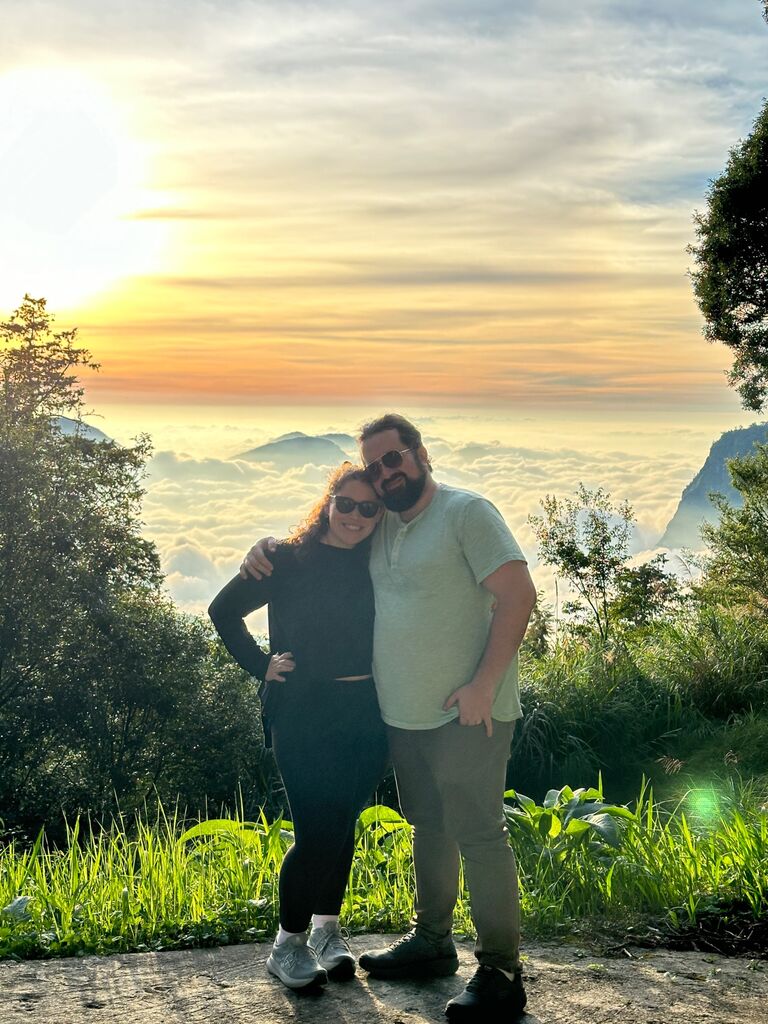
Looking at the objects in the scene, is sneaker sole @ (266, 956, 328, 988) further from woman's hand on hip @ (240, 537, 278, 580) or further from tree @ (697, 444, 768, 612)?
tree @ (697, 444, 768, 612)

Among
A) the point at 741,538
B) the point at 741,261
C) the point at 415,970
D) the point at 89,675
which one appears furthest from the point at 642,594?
the point at 415,970

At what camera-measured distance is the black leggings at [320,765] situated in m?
3.76

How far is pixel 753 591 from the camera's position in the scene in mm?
16500

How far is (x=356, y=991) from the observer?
12.6 ft

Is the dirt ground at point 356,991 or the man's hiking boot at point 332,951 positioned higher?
the man's hiking boot at point 332,951

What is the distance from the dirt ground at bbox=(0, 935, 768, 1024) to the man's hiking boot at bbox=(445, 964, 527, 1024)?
63 mm

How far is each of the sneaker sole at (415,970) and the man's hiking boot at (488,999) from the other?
336 mm

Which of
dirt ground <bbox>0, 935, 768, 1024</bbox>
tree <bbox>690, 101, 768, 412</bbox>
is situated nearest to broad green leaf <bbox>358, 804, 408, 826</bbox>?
dirt ground <bbox>0, 935, 768, 1024</bbox>

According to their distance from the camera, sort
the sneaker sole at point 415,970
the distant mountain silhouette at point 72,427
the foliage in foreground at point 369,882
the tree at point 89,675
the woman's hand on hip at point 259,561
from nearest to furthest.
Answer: the woman's hand on hip at point 259,561
the sneaker sole at point 415,970
the foliage in foreground at point 369,882
the tree at point 89,675
the distant mountain silhouette at point 72,427

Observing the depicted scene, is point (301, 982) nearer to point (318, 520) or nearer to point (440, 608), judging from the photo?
point (440, 608)

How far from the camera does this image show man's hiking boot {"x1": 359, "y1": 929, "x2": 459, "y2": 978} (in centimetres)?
394

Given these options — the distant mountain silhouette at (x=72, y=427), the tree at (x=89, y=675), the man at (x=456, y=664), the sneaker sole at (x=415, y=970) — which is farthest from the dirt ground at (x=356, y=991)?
the distant mountain silhouette at (x=72, y=427)

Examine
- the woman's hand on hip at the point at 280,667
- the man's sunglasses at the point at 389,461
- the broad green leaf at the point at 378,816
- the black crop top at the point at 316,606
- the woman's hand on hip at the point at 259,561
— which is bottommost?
the broad green leaf at the point at 378,816

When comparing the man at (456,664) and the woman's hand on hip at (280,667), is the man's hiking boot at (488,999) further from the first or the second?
the woman's hand on hip at (280,667)
